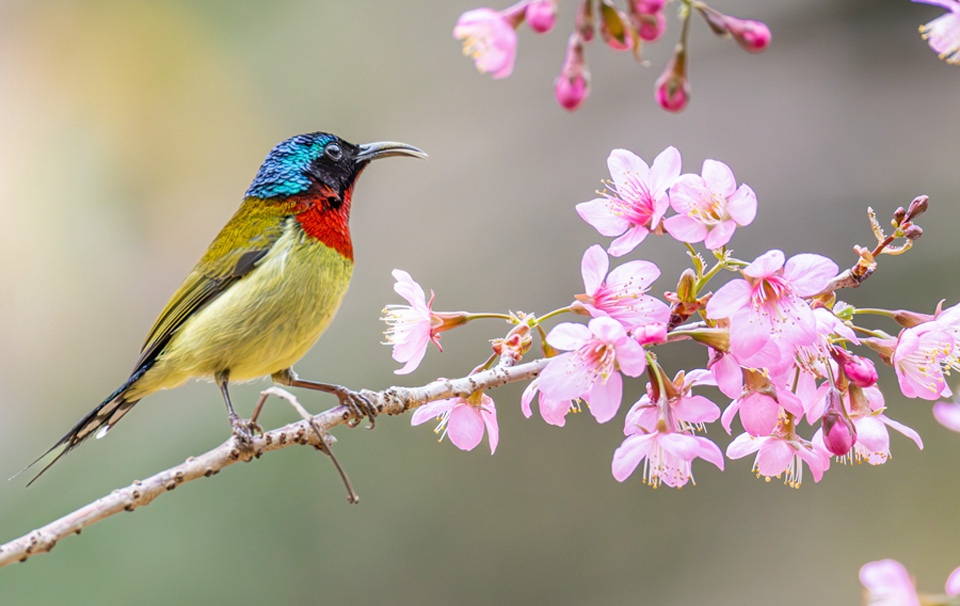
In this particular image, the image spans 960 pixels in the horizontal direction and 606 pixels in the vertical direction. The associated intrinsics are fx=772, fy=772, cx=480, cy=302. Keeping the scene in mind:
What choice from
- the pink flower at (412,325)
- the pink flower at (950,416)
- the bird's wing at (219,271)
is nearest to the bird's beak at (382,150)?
the bird's wing at (219,271)

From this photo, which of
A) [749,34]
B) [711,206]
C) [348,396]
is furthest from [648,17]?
[348,396]

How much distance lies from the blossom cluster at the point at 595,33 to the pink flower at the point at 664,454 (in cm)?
46

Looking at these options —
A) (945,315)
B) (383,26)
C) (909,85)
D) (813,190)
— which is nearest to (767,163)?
(813,190)

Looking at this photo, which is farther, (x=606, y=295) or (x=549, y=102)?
(x=549, y=102)

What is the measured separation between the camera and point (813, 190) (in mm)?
4605

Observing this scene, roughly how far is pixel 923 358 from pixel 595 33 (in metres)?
0.69

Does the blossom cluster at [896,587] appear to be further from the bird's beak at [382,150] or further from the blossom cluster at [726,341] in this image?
the bird's beak at [382,150]

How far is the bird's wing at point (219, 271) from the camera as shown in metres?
2.06

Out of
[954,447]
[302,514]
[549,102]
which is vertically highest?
[549,102]

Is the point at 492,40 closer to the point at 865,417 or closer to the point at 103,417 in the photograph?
the point at 865,417

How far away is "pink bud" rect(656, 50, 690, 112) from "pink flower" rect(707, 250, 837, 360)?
27 centimetres

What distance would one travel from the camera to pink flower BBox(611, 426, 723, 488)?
104 centimetres

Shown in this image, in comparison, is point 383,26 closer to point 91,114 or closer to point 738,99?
point 91,114

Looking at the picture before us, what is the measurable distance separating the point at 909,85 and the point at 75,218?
5376 millimetres
